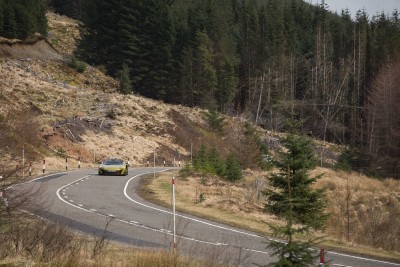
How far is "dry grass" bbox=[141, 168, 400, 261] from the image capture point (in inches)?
663

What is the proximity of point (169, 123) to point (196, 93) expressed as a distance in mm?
16652

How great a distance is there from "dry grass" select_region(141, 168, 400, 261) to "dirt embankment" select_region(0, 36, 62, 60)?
3811cm

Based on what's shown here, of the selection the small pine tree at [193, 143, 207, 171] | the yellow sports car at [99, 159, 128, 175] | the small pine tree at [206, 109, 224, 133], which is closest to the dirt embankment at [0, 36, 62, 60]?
the small pine tree at [206, 109, 224, 133]

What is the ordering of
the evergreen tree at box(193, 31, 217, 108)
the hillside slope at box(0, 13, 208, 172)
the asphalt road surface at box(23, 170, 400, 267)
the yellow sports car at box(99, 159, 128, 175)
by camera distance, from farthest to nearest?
1. the evergreen tree at box(193, 31, 217, 108)
2. the hillside slope at box(0, 13, 208, 172)
3. the yellow sports car at box(99, 159, 128, 175)
4. the asphalt road surface at box(23, 170, 400, 267)

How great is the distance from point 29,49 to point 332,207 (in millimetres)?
51020

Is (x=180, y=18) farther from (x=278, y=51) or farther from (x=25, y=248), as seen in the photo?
(x=25, y=248)

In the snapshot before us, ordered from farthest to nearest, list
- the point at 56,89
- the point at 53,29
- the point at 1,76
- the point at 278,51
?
the point at 53,29 → the point at 278,51 → the point at 56,89 → the point at 1,76

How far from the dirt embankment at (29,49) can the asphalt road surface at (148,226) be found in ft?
135

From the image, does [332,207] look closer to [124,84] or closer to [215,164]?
[215,164]

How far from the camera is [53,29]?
94125mm

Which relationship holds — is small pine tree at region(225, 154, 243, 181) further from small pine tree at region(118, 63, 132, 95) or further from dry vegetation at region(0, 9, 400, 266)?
small pine tree at region(118, 63, 132, 95)

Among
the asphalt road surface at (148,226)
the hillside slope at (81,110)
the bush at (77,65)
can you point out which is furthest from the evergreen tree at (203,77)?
the asphalt road surface at (148,226)

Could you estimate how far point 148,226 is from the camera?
1560 centimetres

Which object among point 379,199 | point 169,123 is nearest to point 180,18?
point 169,123
